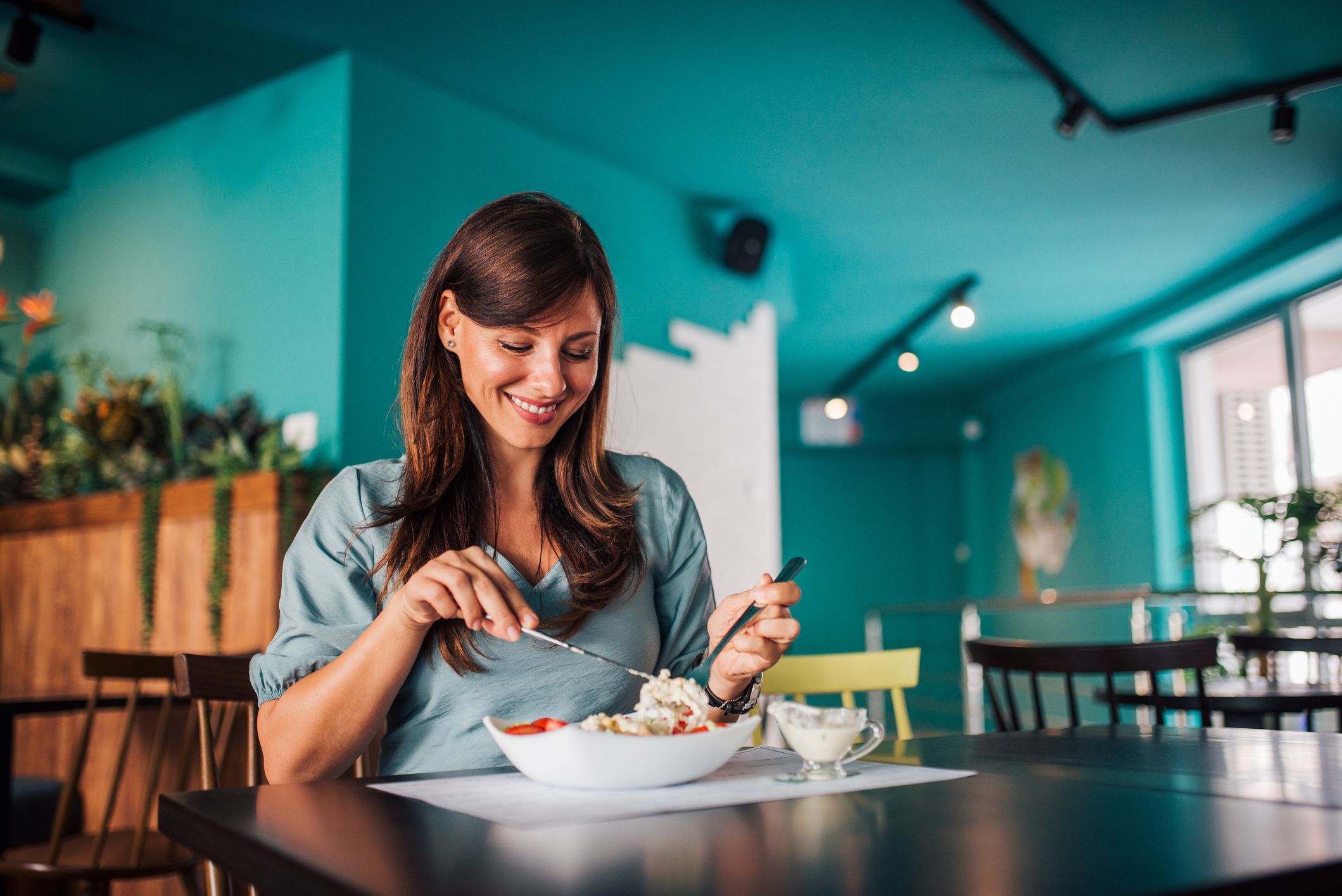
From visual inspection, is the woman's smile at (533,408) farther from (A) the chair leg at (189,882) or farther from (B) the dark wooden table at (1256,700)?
(B) the dark wooden table at (1256,700)

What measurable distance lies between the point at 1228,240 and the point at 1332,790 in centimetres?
532

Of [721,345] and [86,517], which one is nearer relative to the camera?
[86,517]

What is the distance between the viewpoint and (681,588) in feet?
4.94

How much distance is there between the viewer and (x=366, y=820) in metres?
0.79

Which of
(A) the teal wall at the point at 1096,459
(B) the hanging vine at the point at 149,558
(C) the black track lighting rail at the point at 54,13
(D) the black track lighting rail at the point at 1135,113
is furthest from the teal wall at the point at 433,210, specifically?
(A) the teal wall at the point at 1096,459

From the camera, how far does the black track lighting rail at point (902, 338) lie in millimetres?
6102

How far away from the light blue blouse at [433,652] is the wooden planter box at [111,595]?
1.82 m

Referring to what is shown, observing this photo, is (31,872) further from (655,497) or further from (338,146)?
(338,146)

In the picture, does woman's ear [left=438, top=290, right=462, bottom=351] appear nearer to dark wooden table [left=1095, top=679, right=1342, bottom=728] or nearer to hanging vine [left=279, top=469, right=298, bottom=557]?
hanging vine [left=279, top=469, right=298, bottom=557]

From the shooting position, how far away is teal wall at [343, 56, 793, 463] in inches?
135

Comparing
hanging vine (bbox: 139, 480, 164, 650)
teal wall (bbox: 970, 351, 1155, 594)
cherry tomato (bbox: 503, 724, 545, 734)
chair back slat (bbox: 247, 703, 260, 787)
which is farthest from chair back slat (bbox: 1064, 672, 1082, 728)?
teal wall (bbox: 970, 351, 1155, 594)

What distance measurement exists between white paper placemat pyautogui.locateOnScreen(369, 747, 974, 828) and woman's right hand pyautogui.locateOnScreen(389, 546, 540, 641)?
0.46 ft

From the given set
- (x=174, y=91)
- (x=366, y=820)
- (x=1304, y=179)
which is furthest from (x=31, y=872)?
(x=1304, y=179)

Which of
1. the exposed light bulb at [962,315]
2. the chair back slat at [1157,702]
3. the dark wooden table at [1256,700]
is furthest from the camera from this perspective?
the exposed light bulb at [962,315]
